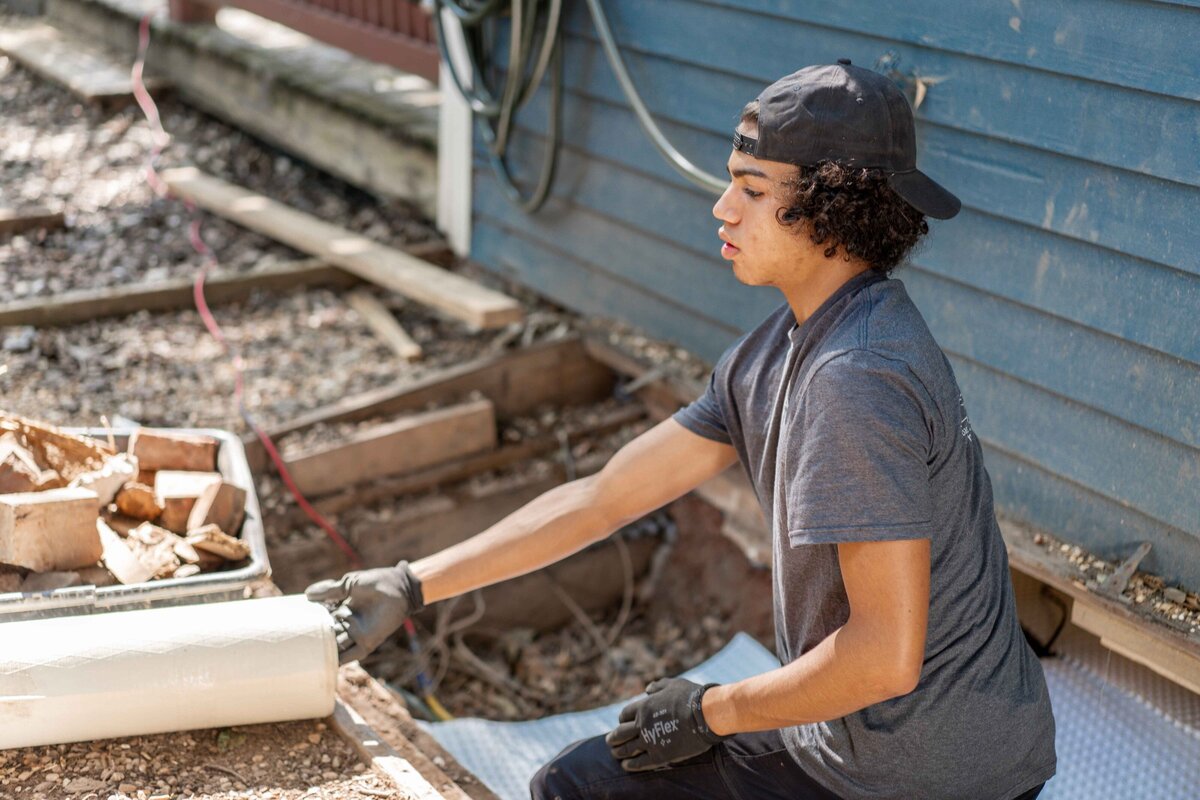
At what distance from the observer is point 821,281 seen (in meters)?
1.92

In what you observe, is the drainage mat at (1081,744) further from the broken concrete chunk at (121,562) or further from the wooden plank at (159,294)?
the wooden plank at (159,294)

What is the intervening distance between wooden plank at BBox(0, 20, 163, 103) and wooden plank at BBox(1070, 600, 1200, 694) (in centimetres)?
572

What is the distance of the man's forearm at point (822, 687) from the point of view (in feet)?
5.67

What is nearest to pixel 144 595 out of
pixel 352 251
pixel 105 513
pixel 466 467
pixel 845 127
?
pixel 105 513

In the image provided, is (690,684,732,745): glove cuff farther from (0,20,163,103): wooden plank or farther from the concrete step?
(0,20,163,103): wooden plank

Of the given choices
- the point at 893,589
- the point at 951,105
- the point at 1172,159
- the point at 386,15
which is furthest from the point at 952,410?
the point at 386,15

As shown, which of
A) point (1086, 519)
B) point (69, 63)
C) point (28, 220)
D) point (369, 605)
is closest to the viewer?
point (369, 605)

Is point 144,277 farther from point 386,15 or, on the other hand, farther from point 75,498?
point 75,498

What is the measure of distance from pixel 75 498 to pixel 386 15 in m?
3.69

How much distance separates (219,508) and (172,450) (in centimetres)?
26

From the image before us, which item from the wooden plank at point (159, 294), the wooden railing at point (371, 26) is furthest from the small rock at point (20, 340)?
the wooden railing at point (371, 26)

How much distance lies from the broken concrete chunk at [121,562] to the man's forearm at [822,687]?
119 centimetres

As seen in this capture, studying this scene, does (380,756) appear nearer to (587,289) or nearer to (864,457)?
(864,457)

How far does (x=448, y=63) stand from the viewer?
4473 mm
